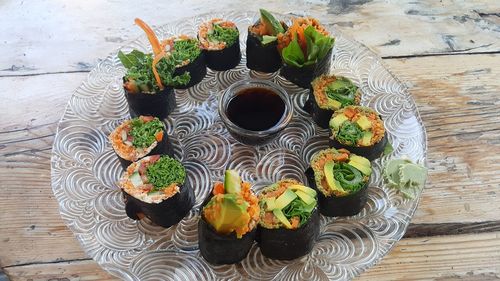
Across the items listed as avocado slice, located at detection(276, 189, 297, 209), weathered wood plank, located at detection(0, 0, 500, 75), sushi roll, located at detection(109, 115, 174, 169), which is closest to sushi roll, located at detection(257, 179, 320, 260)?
avocado slice, located at detection(276, 189, 297, 209)

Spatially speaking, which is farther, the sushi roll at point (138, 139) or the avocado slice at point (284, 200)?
the sushi roll at point (138, 139)

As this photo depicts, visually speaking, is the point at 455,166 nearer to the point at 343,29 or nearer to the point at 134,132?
the point at 343,29

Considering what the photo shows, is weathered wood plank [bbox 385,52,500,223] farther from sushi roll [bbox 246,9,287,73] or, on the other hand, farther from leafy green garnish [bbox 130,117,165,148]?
leafy green garnish [bbox 130,117,165,148]

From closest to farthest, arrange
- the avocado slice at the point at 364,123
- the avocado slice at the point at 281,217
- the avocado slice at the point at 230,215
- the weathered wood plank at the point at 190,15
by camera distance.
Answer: the avocado slice at the point at 230,215
the avocado slice at the point at 281,217
the avocado slice at the point at 364,123
the weathered wood plank at the point at 190,15

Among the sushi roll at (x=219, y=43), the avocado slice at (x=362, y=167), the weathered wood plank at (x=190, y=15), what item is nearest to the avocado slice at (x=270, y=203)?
the avocado slice at (x=362, y=167)

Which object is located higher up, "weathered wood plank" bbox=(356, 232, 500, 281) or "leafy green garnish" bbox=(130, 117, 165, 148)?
"leafy green garnish" bbox=(130, 117, 165, 148)

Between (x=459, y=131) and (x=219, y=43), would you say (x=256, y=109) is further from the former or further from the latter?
(x=459, y=131)

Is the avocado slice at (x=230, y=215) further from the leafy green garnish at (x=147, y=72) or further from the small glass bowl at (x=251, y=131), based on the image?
the leafy green garnish at (x=147, y=72)
